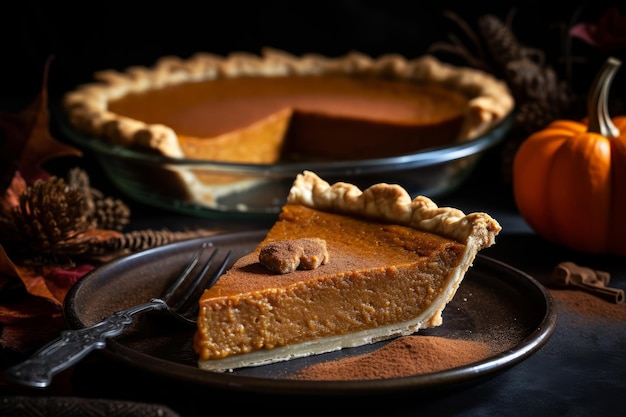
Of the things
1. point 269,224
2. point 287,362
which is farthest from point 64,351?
point 269,224

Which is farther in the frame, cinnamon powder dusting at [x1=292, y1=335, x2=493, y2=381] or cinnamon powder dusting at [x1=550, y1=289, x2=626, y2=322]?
cinnamon powder dusting at [x1=550, y1=289, x2=626, y2=322]

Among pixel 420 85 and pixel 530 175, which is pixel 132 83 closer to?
pixel 420 85

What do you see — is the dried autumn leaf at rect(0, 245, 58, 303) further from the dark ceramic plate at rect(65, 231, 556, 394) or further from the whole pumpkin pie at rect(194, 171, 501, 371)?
the whole pumpkin pie at rect(194, 171, 501, 371)

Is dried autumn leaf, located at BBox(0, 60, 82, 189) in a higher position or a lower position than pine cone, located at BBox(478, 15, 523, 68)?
lower

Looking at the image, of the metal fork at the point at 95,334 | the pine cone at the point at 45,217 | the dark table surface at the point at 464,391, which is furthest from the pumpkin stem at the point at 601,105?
the pine cone at the point at 45,217

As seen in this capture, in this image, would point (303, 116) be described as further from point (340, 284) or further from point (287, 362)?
point (287, 362)

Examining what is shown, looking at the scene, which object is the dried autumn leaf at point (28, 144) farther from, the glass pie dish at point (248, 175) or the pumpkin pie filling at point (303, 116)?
the pumpkin pie filling at point (303, 116)

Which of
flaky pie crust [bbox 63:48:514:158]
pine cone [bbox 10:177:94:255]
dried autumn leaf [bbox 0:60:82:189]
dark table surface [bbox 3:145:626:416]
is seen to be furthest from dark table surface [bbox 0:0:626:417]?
pine cone [bbox 10:177:94:255]
